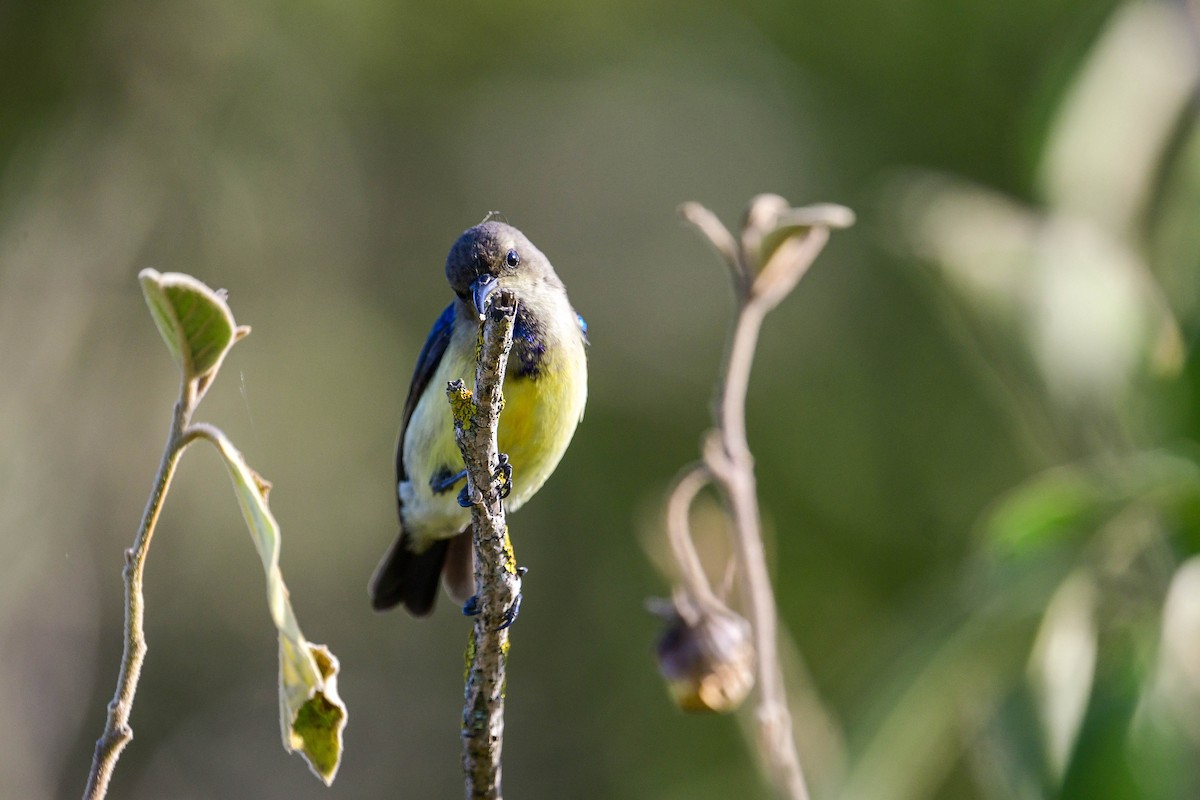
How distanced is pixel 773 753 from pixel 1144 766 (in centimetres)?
74

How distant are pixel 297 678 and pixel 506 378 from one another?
1186 mm

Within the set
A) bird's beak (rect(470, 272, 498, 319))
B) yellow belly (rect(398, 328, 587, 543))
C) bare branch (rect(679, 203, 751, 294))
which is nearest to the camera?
bird's beak (rect(470, 272, 498, 319))

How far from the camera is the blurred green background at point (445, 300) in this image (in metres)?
6.04

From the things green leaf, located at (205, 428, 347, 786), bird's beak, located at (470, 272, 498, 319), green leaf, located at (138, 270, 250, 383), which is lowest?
green leaf, located at (205, 428, 347, 786)

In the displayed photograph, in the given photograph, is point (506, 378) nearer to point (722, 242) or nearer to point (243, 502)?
point (722, 242)

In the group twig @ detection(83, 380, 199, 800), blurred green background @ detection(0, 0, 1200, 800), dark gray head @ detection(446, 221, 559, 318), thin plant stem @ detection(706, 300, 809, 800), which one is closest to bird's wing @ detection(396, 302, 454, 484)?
dark gray head @ detection(446, 221, 559, 318)

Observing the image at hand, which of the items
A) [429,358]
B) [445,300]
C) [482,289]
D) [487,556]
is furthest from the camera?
[445,300]

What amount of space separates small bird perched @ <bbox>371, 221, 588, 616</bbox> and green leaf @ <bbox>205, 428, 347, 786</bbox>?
2.19 feet

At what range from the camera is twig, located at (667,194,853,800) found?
207 cm

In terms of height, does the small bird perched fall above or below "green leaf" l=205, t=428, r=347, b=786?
above

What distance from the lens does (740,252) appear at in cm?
228

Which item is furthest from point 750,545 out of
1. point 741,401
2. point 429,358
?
point 429,358

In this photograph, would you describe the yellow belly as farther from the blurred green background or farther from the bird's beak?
the blurred green background

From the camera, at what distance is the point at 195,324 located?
1.45 m
